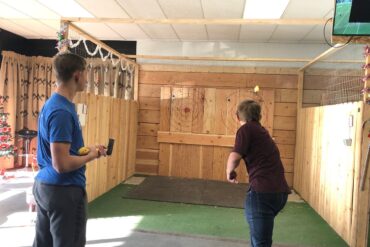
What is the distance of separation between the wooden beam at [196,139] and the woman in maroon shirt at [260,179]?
3672mm

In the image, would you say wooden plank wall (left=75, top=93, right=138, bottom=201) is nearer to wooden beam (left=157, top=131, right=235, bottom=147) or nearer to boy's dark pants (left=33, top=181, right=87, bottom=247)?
wooden beam (left=157, top=131, right=235, bottom=147)

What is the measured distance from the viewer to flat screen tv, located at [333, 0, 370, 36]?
2.22 metres

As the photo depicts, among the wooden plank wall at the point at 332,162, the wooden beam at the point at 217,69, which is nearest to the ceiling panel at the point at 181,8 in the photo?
the wooden beam at the point at 217,69

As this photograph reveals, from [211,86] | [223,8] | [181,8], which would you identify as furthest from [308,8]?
[211,86]

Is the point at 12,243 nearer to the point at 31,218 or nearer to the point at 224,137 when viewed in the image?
the point at 31,218

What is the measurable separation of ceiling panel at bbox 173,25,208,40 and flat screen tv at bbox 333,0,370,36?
2955 mm

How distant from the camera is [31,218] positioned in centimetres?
350

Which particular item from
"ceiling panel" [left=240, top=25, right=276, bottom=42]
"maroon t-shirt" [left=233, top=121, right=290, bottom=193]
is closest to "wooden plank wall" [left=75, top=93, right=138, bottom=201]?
"ceiling panel" [left=240, top=25, right=276, bottom=42]

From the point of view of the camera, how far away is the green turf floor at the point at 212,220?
10.8ft

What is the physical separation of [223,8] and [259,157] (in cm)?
269

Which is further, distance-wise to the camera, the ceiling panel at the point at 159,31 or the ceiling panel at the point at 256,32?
the ceiling panel at the point at 159,31

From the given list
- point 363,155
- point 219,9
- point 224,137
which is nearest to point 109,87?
point 224,137

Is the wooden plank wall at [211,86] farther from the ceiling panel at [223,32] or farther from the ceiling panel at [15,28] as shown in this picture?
the ceiling panel at [15,28]

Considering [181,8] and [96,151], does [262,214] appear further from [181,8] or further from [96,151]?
[181,8]
